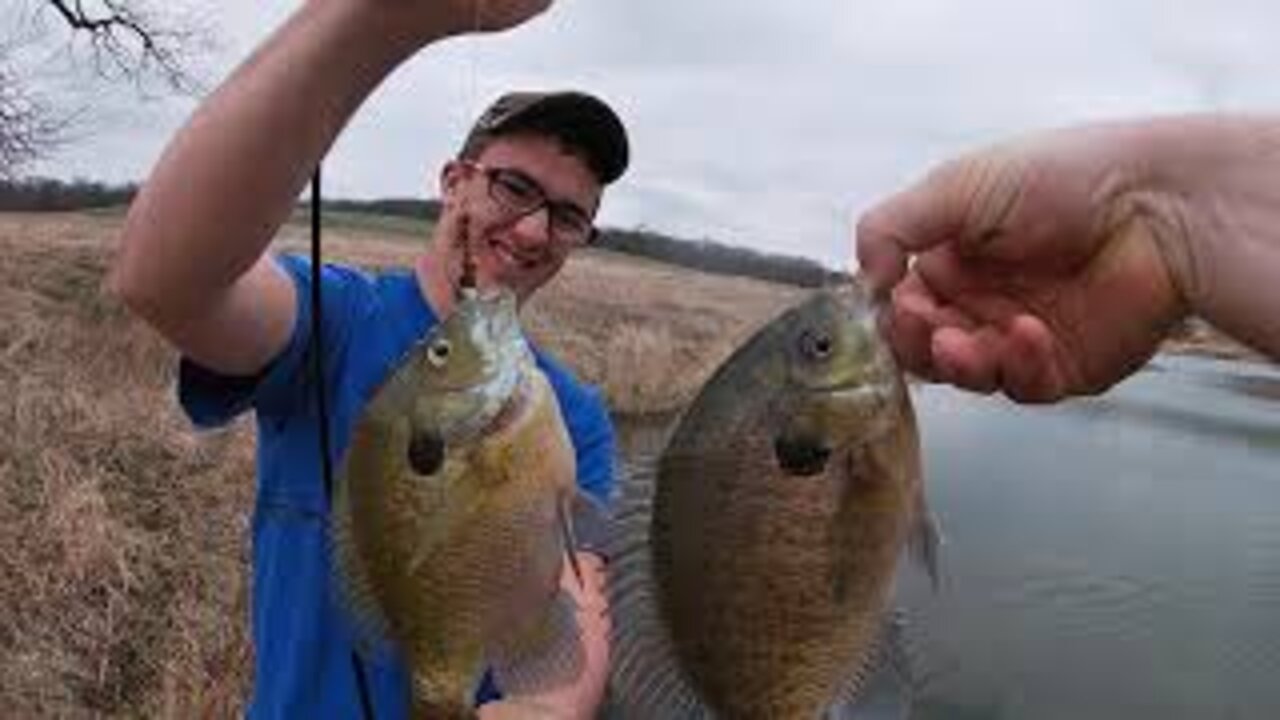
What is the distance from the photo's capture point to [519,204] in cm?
430

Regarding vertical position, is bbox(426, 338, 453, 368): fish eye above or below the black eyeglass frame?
above

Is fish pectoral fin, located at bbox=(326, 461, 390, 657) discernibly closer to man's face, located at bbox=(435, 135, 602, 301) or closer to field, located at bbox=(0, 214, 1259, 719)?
field, located at bbox=(0, 214, 1259, 719)

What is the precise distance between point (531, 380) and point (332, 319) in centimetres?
117

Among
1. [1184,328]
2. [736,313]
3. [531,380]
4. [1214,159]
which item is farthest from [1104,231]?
[736,313]

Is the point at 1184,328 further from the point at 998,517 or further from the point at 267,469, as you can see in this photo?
the point at 998,517

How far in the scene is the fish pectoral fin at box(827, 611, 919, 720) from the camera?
2.58 metres

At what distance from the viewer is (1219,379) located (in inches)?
1984

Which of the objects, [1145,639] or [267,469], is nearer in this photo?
[267,469]

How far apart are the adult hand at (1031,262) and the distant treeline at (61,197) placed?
161 feet

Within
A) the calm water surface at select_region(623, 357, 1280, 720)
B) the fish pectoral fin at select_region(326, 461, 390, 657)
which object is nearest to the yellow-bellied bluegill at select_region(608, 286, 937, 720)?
the fish pectoral fin at select_region(326, 461, 390, 657)

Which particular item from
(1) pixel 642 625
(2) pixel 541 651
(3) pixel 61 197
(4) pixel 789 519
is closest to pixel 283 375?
(2) pixel 541 651

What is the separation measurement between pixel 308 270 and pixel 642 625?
1.59 metres

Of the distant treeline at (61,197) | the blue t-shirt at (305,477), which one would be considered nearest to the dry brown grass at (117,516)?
the blue t-shirt at (305,477)

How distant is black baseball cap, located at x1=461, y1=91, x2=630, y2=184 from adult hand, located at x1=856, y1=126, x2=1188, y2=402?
1714 mm
